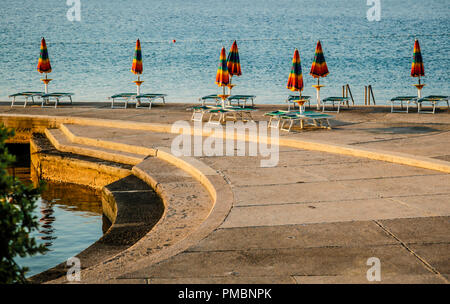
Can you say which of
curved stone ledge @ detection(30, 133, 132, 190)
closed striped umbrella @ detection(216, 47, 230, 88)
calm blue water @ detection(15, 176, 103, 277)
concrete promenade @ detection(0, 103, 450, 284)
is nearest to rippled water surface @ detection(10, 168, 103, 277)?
calm blue water @ detection(15, 176, 103, 277)

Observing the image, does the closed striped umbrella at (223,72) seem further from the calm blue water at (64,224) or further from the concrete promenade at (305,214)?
the calm blue water at (64,224)

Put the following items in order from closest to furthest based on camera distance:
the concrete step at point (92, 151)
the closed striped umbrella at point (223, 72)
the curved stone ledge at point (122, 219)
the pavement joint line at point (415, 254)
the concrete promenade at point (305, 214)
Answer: the pavement joint line at point (415, 254), the concrete promenade at point (305, 214), the curved stone ledge at point (122, 219), the concrete step at point (92, 151), the closed striped umbrella at point (223, 72)

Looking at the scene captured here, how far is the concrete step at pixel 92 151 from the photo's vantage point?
13.7 m

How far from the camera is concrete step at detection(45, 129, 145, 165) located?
538 inches

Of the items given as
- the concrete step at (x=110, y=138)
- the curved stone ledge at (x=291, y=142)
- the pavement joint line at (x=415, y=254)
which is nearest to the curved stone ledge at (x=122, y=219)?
the concrete step at (x=110, y=138)

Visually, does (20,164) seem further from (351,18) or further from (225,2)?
(225,2)

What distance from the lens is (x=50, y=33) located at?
129625 mm

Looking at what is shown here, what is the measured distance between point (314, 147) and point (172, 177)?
3602 mm

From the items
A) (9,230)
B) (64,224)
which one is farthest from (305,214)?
(64,224)

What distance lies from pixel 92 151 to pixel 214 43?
3857 inches

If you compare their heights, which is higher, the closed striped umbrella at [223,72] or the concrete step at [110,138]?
the closed striped umbrella at [223,72]

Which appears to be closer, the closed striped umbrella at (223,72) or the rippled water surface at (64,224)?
the rippled water surface at (64,224)

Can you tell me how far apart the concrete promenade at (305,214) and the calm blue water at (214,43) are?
94.5 feet
